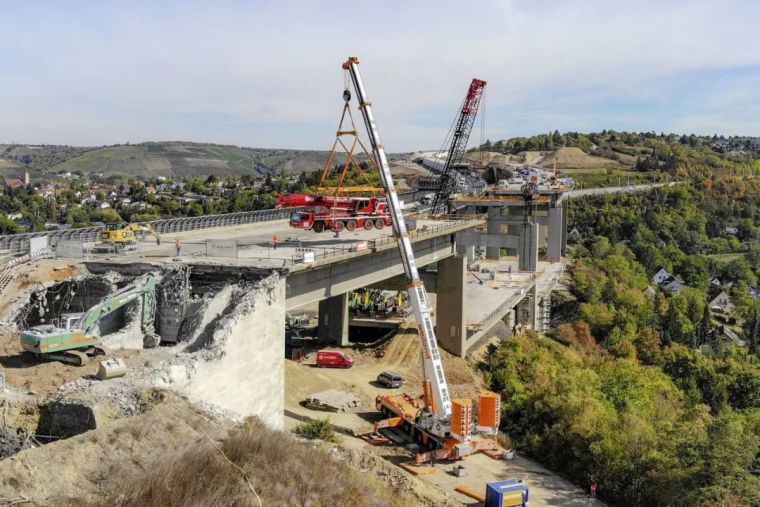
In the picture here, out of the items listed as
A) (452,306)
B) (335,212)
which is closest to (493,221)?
(452,306)

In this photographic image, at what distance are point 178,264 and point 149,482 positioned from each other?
15.3 meters

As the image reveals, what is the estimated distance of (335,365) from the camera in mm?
37250

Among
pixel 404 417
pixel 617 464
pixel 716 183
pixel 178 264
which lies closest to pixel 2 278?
pixel 178 264

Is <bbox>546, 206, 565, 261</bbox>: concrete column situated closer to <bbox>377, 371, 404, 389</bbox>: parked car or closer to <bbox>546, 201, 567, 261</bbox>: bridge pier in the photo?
<bbox>546, 201, 567, 261</bbox>: bridge pier

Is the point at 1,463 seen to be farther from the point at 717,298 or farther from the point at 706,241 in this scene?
the point at 706,241

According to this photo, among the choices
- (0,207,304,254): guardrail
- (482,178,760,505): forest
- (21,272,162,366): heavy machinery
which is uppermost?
(0,207,304,254): guardrail

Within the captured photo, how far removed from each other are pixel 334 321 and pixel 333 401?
1221cm

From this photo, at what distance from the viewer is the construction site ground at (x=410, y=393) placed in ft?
81.5

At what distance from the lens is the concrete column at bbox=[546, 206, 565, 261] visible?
2969 inches

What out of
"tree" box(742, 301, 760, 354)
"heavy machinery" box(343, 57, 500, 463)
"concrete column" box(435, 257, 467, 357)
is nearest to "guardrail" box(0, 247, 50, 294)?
"heavy machinery" box(343, 57, 500, 463)

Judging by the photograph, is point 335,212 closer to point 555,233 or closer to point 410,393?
point 410,393

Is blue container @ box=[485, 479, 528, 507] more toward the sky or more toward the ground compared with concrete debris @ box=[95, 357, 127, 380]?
more toward the ground

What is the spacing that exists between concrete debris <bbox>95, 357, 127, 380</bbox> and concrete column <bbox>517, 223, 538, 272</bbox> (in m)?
53.0

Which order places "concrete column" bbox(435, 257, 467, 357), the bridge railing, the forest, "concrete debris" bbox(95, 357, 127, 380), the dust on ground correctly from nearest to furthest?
the dust on ground < "concrete debris" bbox(95, 357, 127, 380) < the forest < the bridge railing < "concrete column" bbox(435, 257, 467, 357)
